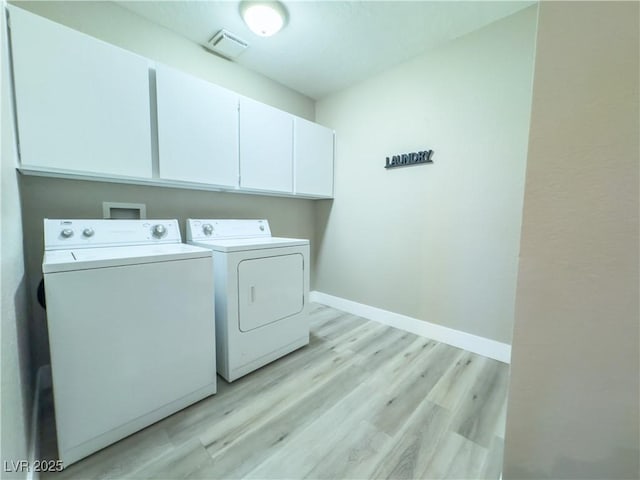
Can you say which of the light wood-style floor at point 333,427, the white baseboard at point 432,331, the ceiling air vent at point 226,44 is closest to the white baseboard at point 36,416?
the light wood-style floor at point 333,427

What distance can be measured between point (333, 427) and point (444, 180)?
190 cm

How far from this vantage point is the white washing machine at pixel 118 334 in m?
0.99

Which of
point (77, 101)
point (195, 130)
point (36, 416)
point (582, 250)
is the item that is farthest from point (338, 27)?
point (36, 416)

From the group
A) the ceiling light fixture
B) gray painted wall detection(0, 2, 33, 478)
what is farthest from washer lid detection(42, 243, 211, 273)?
the ceiling light fixture

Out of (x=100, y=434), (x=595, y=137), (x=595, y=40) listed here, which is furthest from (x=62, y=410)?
(x=595, y=40)

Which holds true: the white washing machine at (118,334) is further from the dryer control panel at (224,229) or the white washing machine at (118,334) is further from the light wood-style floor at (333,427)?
the dryer control panel at (224,229)

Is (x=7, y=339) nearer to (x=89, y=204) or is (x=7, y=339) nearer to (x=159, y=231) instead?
(x=159, y=231)

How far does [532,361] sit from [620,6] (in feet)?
2.84

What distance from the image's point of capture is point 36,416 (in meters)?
1.21

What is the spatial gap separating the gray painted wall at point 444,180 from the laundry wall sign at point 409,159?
5cm

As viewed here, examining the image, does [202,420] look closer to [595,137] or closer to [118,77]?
[595,137]

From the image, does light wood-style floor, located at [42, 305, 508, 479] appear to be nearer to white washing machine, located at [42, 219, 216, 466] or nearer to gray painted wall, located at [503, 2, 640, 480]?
white washing machine, located at [42, 219, 216, 466]

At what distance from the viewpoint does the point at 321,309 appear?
2883mm

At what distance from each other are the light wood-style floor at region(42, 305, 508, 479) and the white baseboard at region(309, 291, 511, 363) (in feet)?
0.30
